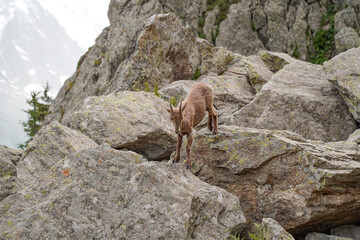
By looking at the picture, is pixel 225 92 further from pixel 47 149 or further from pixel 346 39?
pixel 346 39

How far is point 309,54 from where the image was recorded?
42188 millimetres

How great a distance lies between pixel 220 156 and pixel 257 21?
1522 inches

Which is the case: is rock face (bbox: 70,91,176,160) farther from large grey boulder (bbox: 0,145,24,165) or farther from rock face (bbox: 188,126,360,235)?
rock face (bbox: 188,126,360,235)

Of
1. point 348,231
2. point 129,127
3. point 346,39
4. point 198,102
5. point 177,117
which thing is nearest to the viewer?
point 177,117

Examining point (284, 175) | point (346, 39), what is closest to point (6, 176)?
point (284, 175)

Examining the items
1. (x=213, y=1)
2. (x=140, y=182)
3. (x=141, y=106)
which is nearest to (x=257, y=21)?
(x=213, y=1)

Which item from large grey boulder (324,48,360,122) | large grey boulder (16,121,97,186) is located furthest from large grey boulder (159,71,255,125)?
large grey boulder (16,121,97,186)

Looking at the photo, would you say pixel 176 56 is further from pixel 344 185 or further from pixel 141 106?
pixel 344 185

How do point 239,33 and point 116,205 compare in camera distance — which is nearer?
point 116,205

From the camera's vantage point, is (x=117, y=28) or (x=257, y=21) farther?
(x=257, y=21)

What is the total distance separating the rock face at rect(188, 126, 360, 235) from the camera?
9.05 metres

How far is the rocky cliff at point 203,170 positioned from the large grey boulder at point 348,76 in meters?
0.05

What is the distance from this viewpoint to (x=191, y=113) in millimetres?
9727

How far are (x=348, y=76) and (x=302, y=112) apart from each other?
A: 2698 millimetres
